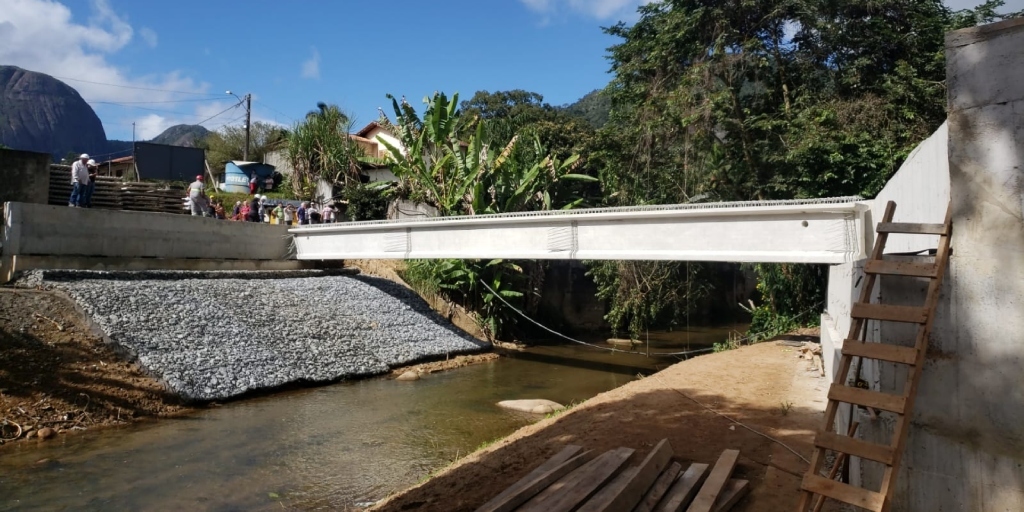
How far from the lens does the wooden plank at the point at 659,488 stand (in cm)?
481

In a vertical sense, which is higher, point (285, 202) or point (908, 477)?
point (285, 202)

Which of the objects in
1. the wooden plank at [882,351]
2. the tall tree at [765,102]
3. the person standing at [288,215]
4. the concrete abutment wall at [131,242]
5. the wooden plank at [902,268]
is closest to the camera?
the wooden plank at [882,351]

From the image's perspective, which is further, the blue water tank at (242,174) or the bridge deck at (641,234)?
the blue water tank at (242,174)

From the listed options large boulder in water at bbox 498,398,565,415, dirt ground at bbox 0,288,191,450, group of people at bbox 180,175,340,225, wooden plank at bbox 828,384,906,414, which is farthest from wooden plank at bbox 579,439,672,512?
group of people at bbox 180,175,340,225

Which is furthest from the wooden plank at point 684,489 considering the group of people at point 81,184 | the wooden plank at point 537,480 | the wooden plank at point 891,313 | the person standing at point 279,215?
the person standing at point 279,215

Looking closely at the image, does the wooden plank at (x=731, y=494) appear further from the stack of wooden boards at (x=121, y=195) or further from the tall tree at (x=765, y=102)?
the stack of wooden boards at (x=121, y=195)

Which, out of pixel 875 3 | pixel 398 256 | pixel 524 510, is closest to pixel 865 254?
pixel 524 510

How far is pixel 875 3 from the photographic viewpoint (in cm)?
1484

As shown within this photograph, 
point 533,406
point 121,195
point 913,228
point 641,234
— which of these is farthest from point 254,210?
point 913,228

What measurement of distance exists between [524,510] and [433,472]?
12.2ft

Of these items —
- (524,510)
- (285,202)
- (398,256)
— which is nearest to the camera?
(524,510)

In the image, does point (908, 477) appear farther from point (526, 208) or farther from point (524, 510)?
point (526, 208)

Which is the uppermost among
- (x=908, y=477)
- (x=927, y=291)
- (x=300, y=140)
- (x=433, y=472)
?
(x=300, y=140)

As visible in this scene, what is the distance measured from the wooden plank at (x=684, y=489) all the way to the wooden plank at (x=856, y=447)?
135 cm
